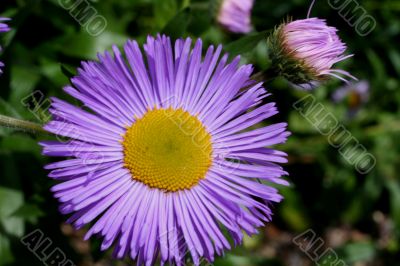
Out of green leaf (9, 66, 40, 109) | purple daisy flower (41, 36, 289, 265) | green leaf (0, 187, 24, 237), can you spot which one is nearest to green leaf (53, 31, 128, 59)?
green leaf (9, 66, 40, 109)

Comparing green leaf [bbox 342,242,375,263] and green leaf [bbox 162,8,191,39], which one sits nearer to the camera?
green leaf [bbox 162,8,191,39]

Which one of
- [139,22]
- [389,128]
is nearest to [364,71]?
[389,128]

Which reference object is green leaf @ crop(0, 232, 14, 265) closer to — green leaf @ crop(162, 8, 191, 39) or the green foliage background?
the green foliage background

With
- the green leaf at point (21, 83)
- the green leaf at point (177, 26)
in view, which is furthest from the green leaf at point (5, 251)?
the green leaf at point (177, 26)

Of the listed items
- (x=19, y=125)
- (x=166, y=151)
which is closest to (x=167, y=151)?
(x=166, y=151)

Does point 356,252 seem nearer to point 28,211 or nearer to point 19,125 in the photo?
point 28,211

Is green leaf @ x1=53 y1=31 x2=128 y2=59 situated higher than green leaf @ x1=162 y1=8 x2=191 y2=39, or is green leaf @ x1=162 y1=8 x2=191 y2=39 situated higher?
green leaf @ x1=162 y1=8 x2=191 y2=39
